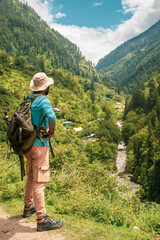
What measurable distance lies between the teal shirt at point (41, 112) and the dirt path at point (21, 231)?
1.72m

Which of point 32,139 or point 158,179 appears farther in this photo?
point 158,179

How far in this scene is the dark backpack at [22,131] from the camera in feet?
10.7

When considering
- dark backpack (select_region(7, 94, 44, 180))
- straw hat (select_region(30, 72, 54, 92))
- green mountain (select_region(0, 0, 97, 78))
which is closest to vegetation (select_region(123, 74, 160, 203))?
dark backpack (select_region(7, 94, 44, 180))

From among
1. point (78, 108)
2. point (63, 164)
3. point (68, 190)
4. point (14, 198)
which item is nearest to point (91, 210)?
point (68, 190)

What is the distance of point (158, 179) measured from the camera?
82.2ft

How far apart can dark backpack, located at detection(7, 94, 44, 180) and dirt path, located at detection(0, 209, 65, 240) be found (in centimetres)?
156

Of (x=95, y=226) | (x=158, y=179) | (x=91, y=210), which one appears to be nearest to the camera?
(x=95, y=226)

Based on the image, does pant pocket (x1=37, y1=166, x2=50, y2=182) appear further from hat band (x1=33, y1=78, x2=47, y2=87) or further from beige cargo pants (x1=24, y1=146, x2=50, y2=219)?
hat band (x1=33, y1=78, x2=47, y2=87)

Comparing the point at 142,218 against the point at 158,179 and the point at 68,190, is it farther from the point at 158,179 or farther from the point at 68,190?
the point at 158,179

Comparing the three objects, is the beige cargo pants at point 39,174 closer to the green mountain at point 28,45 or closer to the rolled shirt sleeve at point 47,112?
the rolled shirt sleeve at point 47,112

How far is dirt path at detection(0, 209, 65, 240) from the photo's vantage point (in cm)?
321

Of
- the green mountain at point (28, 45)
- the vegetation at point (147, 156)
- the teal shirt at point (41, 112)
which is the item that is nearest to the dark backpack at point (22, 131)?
the teal shirt at point (41, 112)

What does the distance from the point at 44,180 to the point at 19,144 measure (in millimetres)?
921

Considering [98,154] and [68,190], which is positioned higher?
[68,190]
